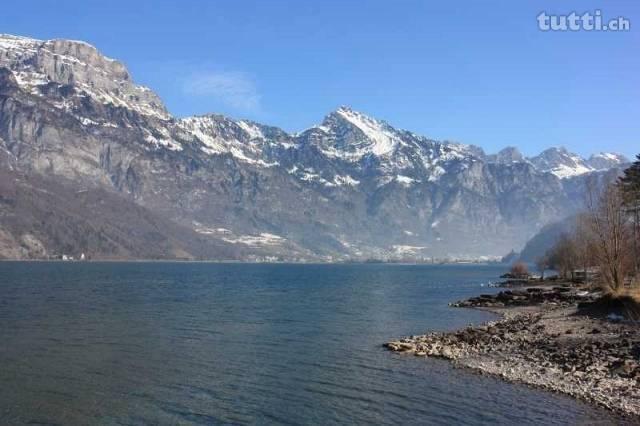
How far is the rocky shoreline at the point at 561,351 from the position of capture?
36562 millimetres

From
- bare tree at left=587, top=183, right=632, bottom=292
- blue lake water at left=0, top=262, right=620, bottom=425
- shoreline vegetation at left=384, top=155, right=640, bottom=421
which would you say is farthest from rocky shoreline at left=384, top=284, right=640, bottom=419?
bare tree at left=587, top=183, right=632, bottom=292

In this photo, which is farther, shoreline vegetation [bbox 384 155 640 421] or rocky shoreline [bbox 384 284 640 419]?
shoreline vegetation [bbox 384 155 640 421]

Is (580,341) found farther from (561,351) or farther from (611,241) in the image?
(611,241)

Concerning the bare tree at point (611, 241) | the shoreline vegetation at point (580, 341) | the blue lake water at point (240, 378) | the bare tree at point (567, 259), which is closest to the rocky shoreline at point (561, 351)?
the shoreline vegetation at point (580, 341)

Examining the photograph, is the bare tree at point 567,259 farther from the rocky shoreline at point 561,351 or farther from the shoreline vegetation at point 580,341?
the rocky shoreline at point 561,351

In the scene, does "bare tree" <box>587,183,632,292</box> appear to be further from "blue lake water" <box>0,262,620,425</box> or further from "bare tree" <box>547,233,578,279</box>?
"bare tree" <box>547,233,578,279</box>

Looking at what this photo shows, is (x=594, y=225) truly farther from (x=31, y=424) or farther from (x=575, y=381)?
(x=31, y=424)

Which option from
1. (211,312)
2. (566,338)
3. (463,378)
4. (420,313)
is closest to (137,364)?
(463,378)

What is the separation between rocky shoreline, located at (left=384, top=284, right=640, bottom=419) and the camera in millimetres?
36562

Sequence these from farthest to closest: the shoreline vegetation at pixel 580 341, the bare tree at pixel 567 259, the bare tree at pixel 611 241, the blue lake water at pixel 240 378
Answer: the bare tree at pixel 567 259 < the bare tree at pixel 611 241 < the shoreline vegetation at pixel 580 341 < the blue lake water at pixel 240 378

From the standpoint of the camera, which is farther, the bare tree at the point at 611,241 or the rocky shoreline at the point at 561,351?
the bare tree at the point at 611,241

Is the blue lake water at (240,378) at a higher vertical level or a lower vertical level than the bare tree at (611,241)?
lower

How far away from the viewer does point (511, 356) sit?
159ft

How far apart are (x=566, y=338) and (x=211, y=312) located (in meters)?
55.4
